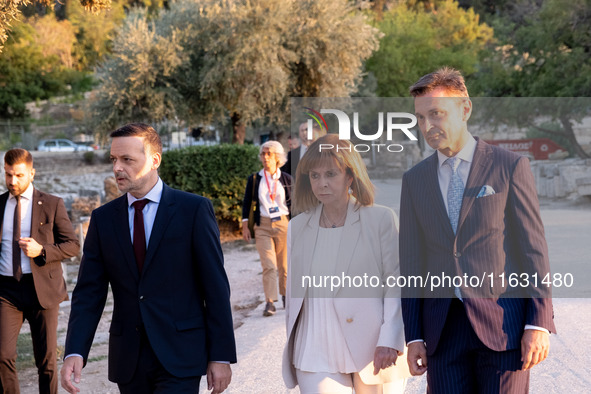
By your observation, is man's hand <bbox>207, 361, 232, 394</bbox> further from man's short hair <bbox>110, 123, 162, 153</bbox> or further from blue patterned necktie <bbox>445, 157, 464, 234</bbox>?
blue patterned necktie <bbox>445, 157, 464, 234</bbox>

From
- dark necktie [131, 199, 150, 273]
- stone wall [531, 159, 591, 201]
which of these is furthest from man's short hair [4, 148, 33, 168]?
stone wall [531, 159, 591, 201]

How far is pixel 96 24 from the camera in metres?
74.4

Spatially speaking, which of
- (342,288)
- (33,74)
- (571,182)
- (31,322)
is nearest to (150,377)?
(342,288)

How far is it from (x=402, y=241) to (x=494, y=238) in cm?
47

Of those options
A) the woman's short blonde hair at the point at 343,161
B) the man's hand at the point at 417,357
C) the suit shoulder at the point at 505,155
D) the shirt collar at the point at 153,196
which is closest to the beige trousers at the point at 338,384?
the man's hand at the point at 417,357

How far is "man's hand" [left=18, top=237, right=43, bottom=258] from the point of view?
5467 millimetres

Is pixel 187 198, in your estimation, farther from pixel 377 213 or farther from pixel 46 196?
pixel 46 196

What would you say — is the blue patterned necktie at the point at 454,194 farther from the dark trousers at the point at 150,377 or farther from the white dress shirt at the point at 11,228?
the white dress shirt at the point at 11,228

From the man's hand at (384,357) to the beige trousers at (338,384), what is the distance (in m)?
0.15

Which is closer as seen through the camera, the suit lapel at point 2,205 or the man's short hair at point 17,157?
the man's short hair at point 17,157

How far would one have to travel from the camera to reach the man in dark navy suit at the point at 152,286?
3.54 metres

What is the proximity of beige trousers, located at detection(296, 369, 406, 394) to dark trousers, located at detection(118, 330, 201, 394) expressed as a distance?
0.59 m

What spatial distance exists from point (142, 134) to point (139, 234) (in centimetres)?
51

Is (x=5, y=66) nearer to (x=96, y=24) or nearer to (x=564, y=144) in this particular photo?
(x=96, y=24)
